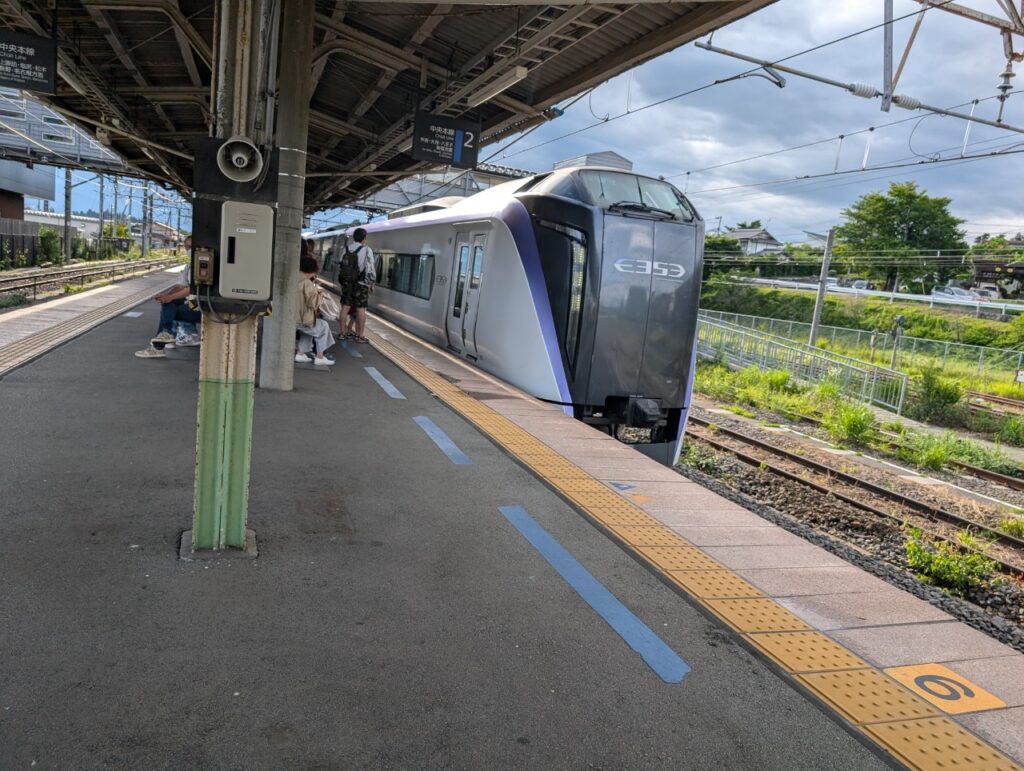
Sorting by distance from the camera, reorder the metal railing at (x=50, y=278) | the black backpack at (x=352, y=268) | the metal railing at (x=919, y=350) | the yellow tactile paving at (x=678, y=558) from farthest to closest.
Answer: the metal railing at (x=919, y=350)
the metal railing at (x=50, y=278)
the black backpack at (x=352, y=268)
the yellow tactile paving at (x=678, y=558)

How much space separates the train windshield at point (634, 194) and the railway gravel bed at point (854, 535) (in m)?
3.59

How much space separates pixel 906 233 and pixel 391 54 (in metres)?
50.7

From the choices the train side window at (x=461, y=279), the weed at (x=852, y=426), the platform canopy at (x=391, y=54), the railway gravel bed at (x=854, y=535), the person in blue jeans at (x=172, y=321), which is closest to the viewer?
the railway gravel bed at (x=854, y=535)

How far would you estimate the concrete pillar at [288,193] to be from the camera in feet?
26.0

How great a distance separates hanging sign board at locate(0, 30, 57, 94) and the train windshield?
7.03 m

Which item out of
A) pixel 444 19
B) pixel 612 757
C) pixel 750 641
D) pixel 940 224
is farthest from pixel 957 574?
pixel 940 224

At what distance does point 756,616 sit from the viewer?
3771mm

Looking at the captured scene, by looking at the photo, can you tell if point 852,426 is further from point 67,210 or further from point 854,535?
point 67,210

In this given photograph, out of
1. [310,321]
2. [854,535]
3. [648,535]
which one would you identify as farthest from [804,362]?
[648,535]

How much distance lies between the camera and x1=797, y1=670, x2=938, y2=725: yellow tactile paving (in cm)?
299

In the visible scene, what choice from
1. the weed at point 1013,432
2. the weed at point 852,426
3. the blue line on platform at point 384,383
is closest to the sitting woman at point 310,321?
the blue line on platform at point 384,383

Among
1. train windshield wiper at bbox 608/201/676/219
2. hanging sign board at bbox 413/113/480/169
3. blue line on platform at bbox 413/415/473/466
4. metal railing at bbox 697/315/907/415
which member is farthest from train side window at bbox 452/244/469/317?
metal railing at bbox 697/315/907/415

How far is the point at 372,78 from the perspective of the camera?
11008 millimetres

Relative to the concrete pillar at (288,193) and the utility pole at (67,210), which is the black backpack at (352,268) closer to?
the concrete pillar at (288,193)
